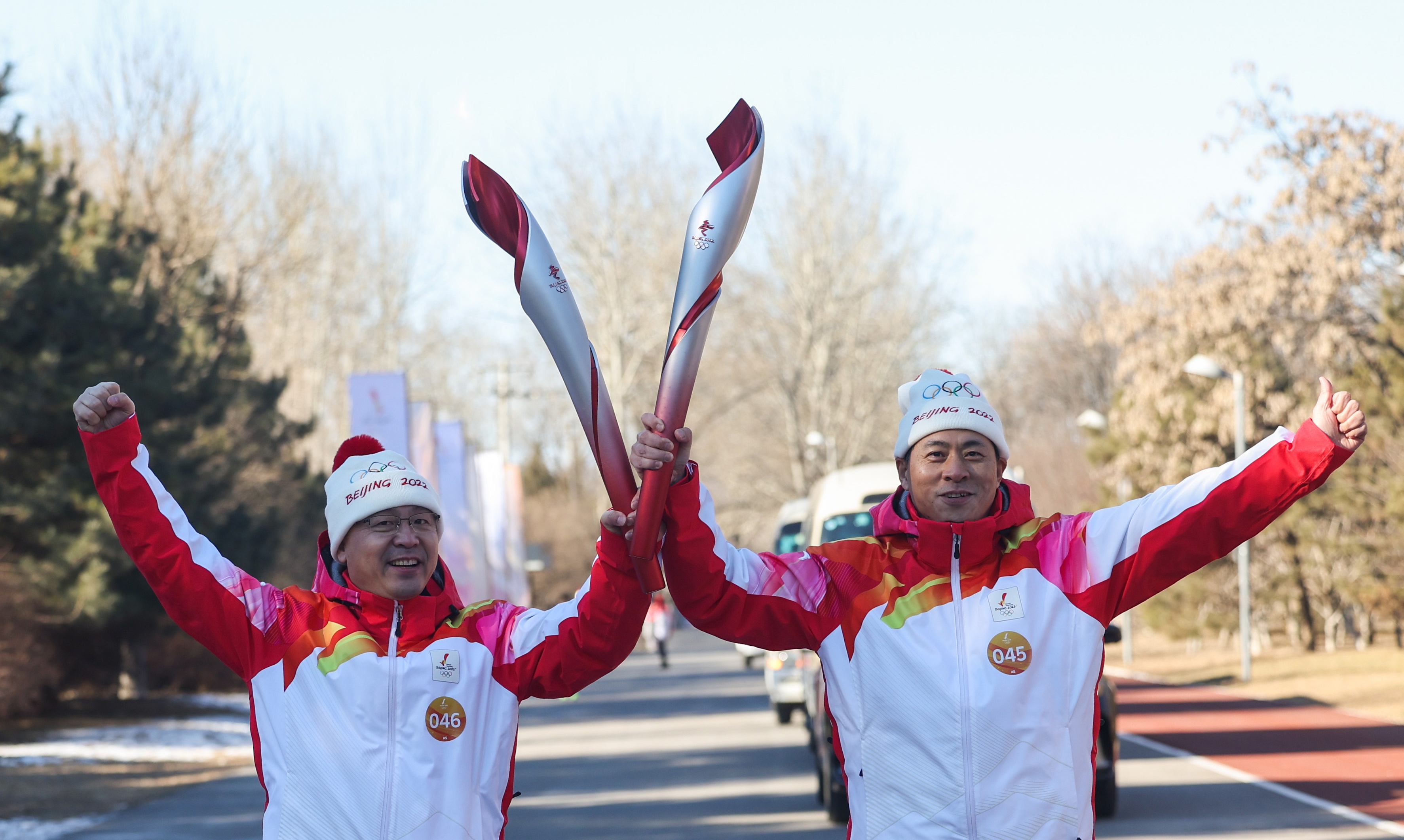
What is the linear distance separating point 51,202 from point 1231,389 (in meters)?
20.2

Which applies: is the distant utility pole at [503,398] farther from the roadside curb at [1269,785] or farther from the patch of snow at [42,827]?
the patch of snow at [42,827]

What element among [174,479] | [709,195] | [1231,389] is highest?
[1231,389]

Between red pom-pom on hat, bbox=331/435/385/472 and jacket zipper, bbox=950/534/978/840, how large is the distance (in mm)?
1577

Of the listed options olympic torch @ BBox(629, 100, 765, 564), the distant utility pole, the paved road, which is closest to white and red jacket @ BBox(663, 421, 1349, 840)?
olympic torch @ BBox(629, 100, 765, 564)

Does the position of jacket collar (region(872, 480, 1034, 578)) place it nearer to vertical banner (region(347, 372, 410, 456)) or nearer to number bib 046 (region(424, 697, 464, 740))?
number bib 046 (region(424, 697, 464, 740))

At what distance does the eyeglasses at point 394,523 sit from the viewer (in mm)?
3951

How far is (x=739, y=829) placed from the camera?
11242 millimetres

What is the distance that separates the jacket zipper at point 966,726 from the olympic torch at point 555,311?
0.82 m

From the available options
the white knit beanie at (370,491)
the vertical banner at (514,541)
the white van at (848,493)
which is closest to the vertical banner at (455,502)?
the white van at (848,493)

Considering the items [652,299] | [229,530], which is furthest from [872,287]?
[229,530]

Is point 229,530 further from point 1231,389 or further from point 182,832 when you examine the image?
point 1231,389

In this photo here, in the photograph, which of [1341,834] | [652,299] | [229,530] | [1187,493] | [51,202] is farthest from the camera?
[652,299]

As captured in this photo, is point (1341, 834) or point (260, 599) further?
point (1341, 834)

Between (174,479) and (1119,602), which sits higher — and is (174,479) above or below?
above
